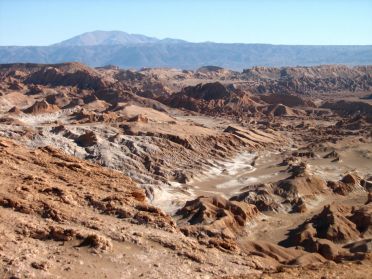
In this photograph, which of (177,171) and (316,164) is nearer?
(177,171)

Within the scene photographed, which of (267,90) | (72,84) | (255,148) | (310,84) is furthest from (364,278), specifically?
(310,84)

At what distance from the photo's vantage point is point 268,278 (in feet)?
47.8

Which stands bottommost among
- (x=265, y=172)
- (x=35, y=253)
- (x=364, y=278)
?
(x=265, y=172)

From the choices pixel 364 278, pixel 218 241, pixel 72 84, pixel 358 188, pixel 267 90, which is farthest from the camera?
pixel 267 90

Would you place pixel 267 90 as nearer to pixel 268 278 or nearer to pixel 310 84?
pixel 310 84

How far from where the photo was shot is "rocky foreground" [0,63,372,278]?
15391mm

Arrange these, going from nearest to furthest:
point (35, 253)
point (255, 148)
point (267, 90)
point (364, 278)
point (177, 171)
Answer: point (35, 253), point (364, 278), point (177, 171), point (255, 148), point (267, 90)

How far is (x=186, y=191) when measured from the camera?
39.0 m

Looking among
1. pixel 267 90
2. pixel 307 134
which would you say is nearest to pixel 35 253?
pixel 307 134

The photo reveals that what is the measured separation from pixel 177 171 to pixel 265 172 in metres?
7.34

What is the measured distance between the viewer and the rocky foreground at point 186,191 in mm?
15391

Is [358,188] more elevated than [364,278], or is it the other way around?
[364,278]

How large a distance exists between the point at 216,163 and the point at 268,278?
33649 millimetres

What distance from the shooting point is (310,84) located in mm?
137875
